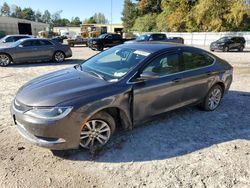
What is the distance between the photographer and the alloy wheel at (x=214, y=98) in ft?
18.3

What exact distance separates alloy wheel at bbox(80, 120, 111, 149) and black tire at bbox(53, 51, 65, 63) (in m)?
11.2

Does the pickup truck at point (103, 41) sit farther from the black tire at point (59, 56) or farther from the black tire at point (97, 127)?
the black tire at point (97, 127)

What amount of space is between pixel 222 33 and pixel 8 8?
99.4m

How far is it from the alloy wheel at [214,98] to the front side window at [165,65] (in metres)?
1.33

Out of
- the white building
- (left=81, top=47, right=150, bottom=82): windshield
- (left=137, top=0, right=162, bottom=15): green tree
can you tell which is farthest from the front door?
(left=137, top=0, right=162, bottom=15): green tree

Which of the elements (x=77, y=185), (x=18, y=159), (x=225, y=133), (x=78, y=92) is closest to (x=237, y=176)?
(x=225, y=133)

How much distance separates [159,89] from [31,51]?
1076 centimetres

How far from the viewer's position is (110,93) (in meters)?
3.76

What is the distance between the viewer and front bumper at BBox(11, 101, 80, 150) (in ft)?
11.0

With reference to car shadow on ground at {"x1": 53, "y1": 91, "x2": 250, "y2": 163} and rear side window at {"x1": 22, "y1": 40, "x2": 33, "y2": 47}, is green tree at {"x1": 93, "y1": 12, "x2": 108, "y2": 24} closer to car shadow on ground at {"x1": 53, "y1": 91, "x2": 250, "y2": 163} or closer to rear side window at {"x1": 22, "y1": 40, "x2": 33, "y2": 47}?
rear side window at {"x1": 22, "y1": 40, "x2": 33, "y2": 47}

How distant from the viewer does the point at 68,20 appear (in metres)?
141

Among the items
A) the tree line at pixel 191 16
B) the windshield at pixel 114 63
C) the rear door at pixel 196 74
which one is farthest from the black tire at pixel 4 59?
the tree line at pixel 191 16

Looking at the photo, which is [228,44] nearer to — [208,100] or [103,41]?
[103,41]

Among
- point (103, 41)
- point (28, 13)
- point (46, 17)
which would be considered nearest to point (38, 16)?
point (46, 17)
